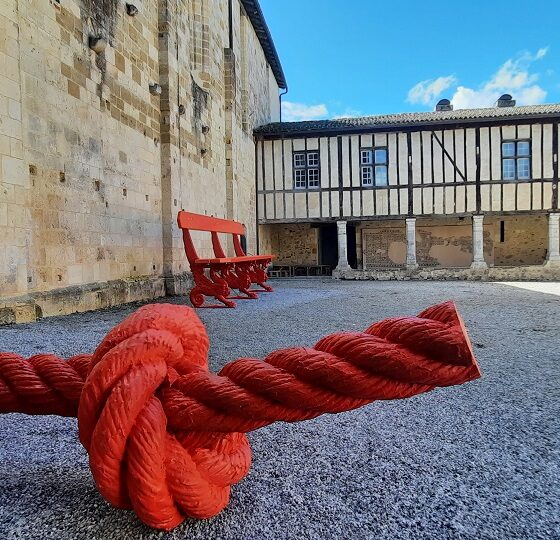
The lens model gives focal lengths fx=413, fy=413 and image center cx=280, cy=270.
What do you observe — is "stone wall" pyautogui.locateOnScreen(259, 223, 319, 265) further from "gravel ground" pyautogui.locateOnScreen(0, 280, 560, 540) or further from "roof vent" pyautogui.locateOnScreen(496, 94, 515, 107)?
"gravel ground" pyautogui.locateOnScreen(0, 280, 560, 540)

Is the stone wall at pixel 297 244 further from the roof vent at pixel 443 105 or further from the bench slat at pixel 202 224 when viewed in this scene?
the bench slat at pixel 202 224

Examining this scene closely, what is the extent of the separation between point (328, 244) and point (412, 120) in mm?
5102

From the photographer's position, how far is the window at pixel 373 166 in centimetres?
1141

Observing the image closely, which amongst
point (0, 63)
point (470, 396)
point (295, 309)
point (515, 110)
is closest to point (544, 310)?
point (295, 309)

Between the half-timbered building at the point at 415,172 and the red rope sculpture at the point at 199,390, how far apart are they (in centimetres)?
1062

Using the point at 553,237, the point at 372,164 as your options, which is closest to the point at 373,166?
the point at 372,164

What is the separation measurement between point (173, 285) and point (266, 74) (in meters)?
10.8

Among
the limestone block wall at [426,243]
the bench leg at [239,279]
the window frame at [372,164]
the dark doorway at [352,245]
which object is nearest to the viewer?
the bench leg at [239,279]

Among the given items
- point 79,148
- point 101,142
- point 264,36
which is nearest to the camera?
point 79,148

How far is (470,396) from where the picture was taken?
1824 millimetres

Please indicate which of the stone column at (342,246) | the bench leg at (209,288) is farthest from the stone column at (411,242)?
the bench leg at (209,288)

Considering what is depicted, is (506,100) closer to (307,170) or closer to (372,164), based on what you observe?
(372,164)

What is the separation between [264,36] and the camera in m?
13.1

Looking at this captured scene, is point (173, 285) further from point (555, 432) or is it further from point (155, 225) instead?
point (555, 432)
